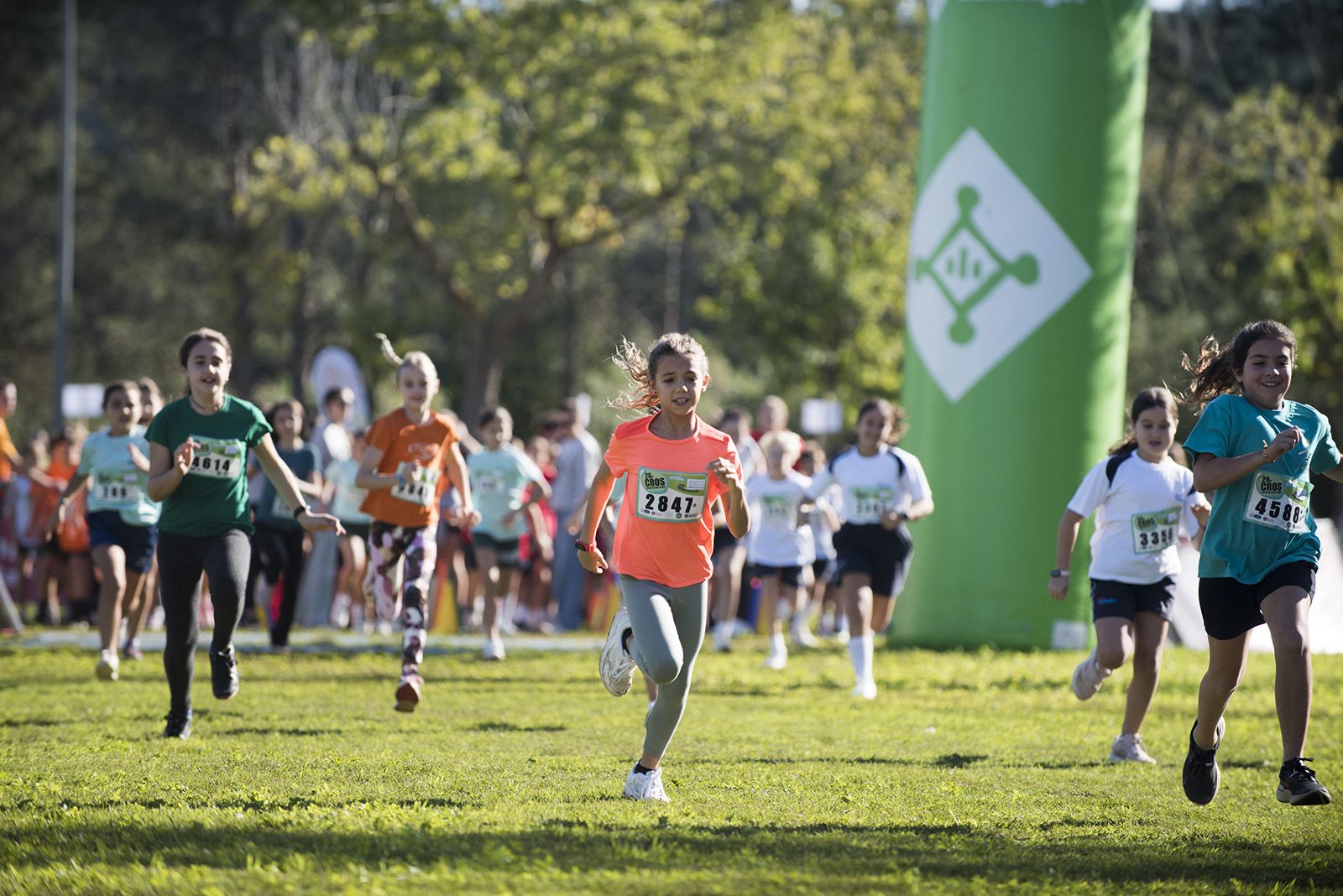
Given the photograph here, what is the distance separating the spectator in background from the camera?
695 inches

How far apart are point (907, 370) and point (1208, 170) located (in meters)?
25.3

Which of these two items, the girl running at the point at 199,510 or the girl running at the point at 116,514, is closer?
the girl running at the point at 199,510

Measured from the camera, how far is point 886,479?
11.9 metres

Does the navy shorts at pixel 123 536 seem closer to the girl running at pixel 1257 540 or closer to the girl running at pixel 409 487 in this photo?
the girl running at pixel 409 487

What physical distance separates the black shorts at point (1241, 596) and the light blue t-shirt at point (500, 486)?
26.7ft

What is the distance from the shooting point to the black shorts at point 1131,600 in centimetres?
865

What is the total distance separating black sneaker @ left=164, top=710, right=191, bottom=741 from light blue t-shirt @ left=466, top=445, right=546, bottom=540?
5702mm

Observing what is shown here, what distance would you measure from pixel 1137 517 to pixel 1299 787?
242 centimetres

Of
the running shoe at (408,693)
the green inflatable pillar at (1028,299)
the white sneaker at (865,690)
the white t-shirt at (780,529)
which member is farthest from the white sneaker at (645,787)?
the green inflatable pillar at (1028,299)

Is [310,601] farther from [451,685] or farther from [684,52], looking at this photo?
[684,52]

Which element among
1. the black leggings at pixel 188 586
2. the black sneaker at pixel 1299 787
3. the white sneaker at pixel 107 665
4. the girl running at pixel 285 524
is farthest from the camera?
the girl running at pixel 285 524

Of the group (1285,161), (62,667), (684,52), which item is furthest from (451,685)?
(1285,161)

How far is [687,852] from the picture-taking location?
18.7 feet

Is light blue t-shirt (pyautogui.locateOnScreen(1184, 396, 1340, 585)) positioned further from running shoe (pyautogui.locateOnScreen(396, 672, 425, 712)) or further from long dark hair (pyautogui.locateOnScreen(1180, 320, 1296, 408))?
running shoe (pyautogui.locateOnScreen(396, 672, 425, 712))
